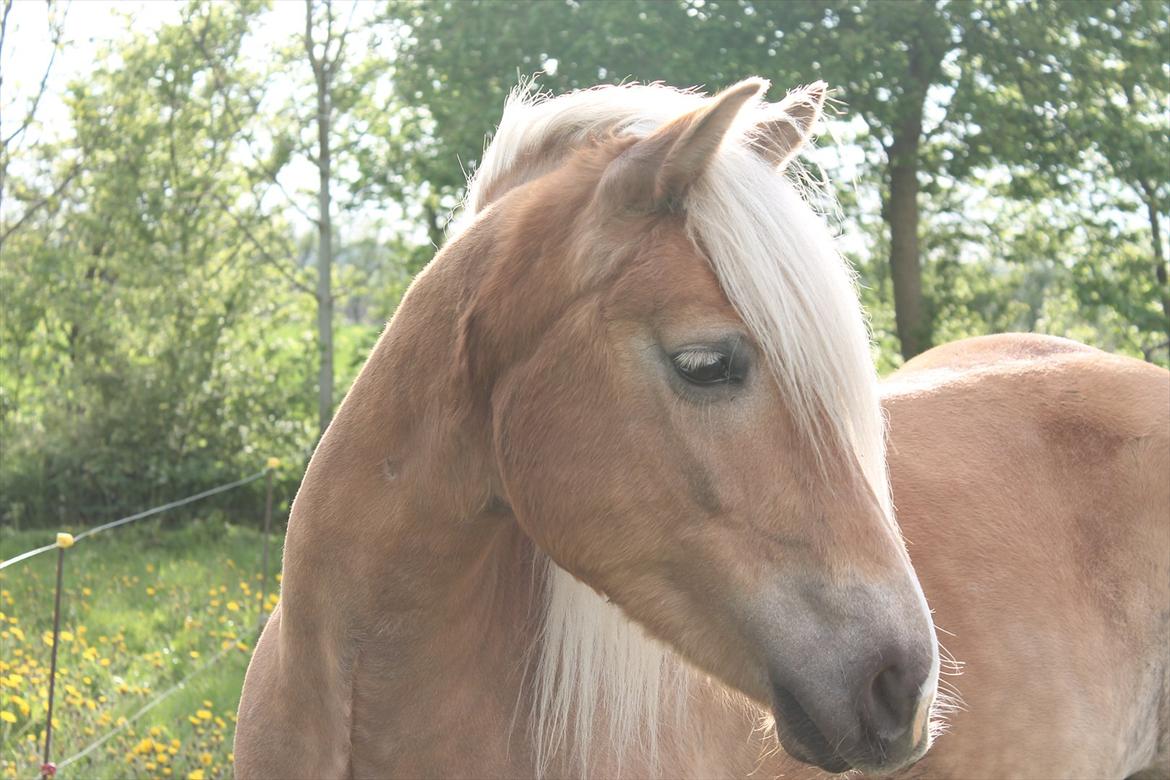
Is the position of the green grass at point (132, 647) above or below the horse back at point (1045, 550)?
below

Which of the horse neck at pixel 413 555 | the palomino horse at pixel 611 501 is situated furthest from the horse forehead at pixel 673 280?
the horse neck at pixel 413 555

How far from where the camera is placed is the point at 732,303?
5.57ft

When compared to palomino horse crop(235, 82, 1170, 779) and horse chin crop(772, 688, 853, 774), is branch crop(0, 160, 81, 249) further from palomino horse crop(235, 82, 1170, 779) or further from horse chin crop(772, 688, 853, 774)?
horse chin crop(772, 688, 853, 774)

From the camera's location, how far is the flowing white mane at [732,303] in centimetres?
168

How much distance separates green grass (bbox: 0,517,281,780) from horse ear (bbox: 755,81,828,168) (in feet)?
9.69

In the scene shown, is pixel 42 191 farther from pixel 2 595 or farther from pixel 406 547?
pixel 406 547

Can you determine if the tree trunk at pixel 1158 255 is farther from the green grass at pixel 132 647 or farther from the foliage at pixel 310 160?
the green grass at pixel 132 647

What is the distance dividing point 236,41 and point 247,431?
3595 mm

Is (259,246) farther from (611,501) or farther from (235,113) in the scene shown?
(611,501)

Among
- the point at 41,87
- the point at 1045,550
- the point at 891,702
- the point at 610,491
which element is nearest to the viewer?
the point at 891,702

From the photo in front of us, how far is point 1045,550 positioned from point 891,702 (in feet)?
4.67

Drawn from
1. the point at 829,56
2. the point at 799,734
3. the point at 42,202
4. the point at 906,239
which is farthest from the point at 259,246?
the point at 799,734

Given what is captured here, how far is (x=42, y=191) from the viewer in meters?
9.87

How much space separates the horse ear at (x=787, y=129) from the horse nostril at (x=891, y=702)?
914mm
